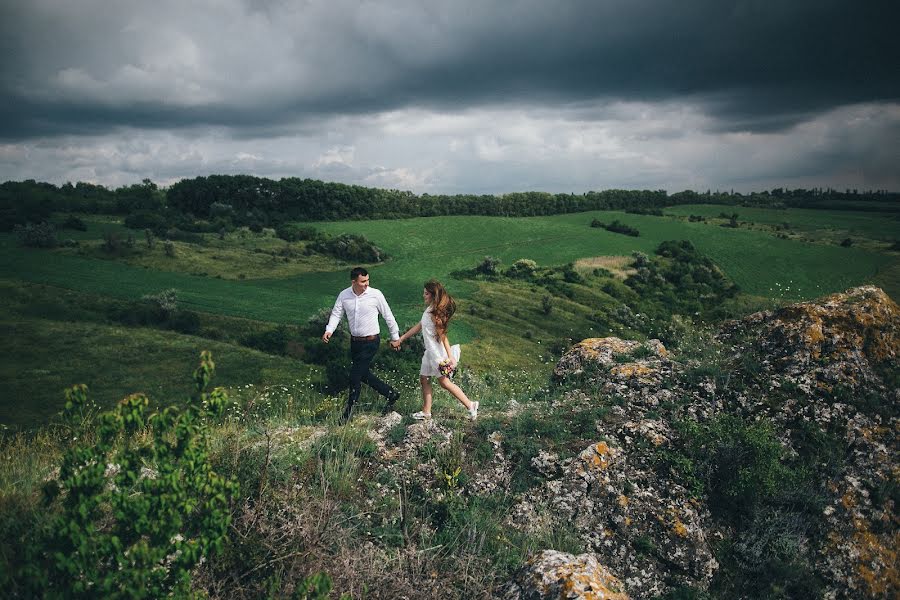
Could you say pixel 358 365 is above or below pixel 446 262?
above

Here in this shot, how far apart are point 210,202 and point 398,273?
5179 centimetres

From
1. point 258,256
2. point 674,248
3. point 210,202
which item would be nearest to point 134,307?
point 258,256

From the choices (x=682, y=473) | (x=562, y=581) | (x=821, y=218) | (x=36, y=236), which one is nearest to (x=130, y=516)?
(x=562, y=581)

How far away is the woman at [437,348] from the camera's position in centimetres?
796

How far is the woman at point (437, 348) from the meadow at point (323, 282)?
24.1 feet

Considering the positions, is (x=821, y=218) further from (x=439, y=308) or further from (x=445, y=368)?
(x=445, y=368)

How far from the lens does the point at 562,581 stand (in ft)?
14.0

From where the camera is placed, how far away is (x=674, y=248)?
262 ft

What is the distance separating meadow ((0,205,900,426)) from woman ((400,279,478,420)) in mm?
7349

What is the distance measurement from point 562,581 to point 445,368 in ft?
13.3

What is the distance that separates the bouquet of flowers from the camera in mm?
7926

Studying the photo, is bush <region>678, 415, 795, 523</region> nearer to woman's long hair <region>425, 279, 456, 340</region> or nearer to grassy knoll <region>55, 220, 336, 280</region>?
woman's long hair <region>425, 279, 456, 340</region>

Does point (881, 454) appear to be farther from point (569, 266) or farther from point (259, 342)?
point (569, 266)

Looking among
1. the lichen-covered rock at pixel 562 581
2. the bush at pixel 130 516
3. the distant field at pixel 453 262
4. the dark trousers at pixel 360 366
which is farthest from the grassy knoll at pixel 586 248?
the bush at pixel 130 516
